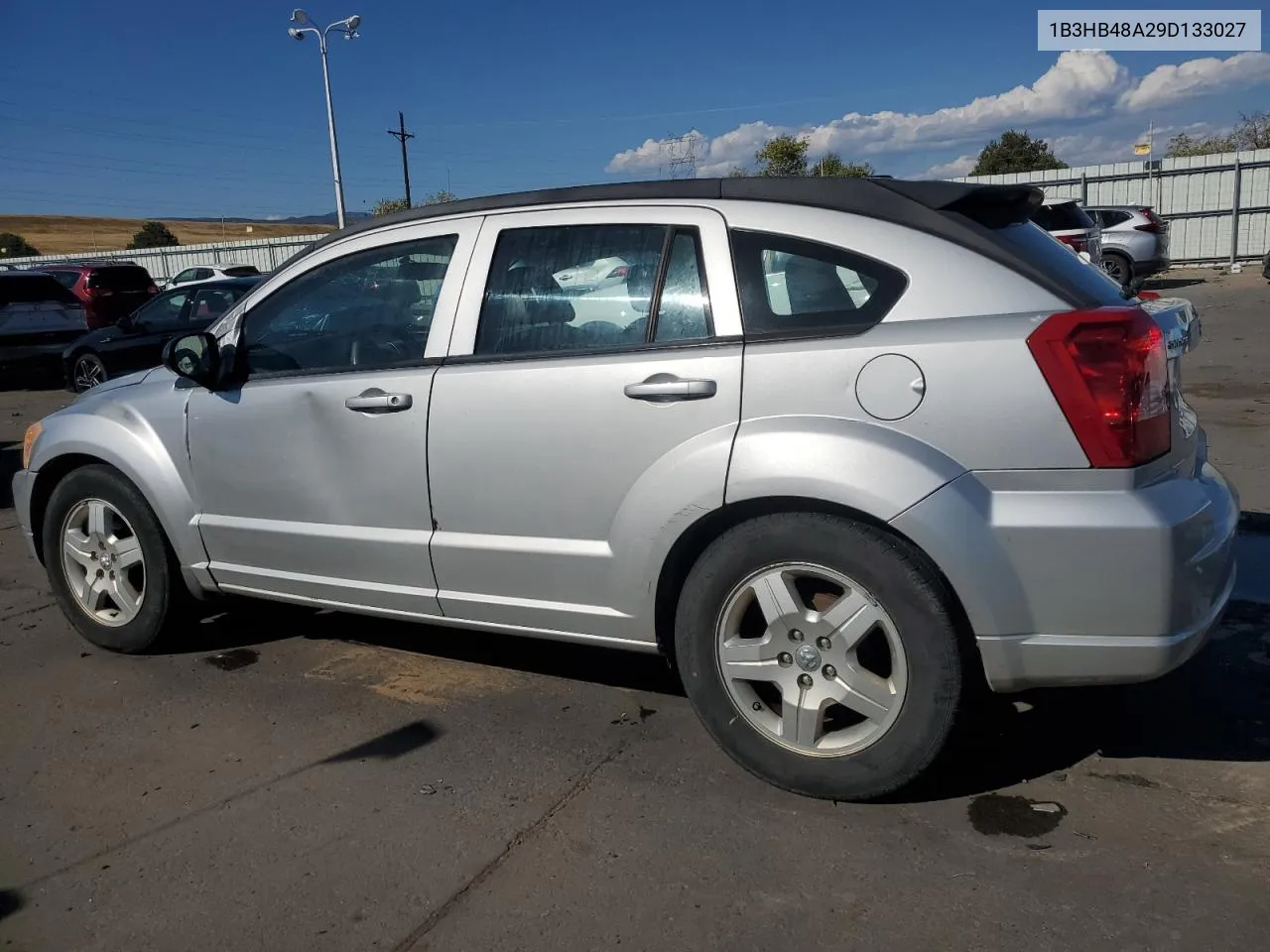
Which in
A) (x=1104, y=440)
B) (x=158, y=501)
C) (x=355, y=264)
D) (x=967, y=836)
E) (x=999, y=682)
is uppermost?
(x=355, y=264)

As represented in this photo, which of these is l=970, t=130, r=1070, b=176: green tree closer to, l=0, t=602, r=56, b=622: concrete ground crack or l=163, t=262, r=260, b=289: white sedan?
l=163, t=262, r=260, b=289: white sedan

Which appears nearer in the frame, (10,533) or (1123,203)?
(10,533)

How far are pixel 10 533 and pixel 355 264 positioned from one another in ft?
14.9

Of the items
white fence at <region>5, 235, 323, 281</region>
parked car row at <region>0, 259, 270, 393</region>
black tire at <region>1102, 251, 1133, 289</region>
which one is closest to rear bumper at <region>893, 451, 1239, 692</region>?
parked car row at <region>0, 259, 270, 393</region>

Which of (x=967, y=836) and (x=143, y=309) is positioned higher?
(x=143, y=309)

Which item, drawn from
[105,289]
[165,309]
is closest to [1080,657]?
[165,309]

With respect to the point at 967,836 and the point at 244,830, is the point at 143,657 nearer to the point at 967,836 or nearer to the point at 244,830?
the point at 244,830

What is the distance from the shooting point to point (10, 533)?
7.18 metres

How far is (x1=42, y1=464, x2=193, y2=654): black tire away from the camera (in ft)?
14.6

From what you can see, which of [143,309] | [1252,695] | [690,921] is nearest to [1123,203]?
[143,309]

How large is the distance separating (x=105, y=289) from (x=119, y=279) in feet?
1.48

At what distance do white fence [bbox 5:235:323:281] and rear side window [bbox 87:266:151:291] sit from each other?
15.4 metres

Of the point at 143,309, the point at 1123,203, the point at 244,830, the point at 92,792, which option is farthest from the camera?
the point at 1123,203

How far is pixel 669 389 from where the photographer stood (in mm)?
3184
